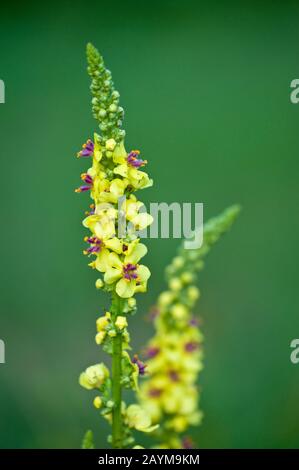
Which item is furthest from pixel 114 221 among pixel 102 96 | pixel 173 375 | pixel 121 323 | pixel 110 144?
pixel 173 375

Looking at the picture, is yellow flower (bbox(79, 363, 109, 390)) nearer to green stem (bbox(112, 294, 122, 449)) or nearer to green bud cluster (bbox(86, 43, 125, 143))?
green stem (bbox(112, 294, 122, 449))

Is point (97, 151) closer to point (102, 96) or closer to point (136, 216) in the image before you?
point (102, 96)

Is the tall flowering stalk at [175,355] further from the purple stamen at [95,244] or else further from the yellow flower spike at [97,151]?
the yellow flower spike at [97,151]

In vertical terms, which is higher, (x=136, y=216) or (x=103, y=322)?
(x=136, y=216)

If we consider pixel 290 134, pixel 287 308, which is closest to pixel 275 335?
pixel 287 308

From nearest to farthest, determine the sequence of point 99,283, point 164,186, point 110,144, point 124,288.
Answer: point 110,144 < point 124,288 < point 99,283 < point 164,186
